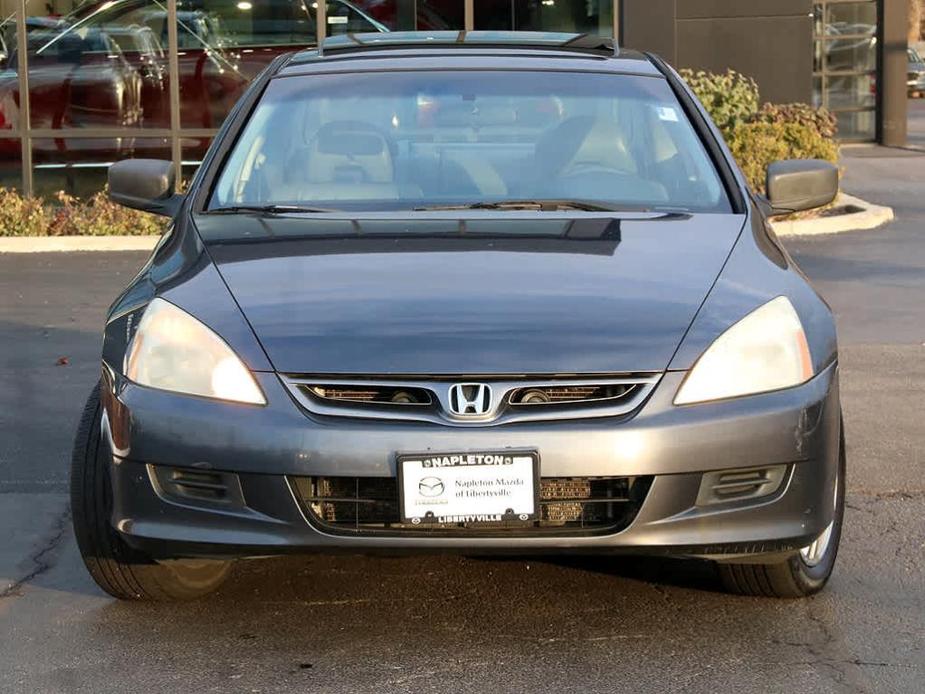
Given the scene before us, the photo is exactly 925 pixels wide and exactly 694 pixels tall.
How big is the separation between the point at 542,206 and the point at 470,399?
51.2 inches

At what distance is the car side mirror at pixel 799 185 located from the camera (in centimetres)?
568

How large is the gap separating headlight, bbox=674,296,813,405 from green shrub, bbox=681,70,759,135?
11.6 meters

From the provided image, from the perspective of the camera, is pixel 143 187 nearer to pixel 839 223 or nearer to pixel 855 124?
pixel 839 223

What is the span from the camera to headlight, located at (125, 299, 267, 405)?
407 centimetres

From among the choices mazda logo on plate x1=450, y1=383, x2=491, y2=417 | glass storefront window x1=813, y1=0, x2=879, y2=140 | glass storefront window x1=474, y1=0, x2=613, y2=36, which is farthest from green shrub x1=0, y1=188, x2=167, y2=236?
glass storefront window x1=813, y1=0, x2=879, y2=140

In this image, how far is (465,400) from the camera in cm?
397

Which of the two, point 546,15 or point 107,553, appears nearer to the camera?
point 107,553

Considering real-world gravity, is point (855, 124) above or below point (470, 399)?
below

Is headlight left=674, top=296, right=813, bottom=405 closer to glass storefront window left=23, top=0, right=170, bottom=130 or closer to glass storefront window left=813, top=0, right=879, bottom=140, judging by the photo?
glass storefront window left=23, top=0, right=170, bottom=130

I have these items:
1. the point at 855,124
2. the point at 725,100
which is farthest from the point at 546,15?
the point at 855,124

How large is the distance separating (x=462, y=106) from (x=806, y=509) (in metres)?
2.04

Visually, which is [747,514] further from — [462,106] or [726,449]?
[462,106]

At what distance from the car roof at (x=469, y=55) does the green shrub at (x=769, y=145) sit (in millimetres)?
9020

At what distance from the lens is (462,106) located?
560cm
